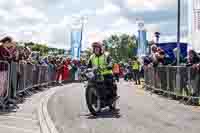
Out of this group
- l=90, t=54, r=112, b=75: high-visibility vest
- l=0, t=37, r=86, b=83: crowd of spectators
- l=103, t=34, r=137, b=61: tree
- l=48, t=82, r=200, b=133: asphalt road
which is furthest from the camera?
l=103, t=34, r=137, b=61: tree

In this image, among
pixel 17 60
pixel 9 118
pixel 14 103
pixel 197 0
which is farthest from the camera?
pixel 197 0

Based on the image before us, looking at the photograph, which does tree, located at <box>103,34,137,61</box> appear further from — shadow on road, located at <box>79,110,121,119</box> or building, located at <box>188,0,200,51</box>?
shadow on road, located at <box>79,110,121,119</box>

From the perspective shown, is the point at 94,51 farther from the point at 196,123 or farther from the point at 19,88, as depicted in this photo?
the point at 19,88

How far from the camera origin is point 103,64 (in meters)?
13.2

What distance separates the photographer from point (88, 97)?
41.3 feet

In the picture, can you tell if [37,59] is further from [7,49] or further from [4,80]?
[4,80]

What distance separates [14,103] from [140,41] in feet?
95.7

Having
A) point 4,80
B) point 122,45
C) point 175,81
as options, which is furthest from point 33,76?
point 122,45

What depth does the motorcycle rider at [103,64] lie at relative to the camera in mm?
13180

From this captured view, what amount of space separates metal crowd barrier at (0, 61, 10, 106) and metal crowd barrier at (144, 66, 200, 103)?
5.99 metres

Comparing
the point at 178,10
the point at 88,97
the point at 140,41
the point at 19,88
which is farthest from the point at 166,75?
the point at 140,41

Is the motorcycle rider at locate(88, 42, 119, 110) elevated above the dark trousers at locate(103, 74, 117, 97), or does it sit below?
above

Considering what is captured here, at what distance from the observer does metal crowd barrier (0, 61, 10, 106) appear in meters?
13.6

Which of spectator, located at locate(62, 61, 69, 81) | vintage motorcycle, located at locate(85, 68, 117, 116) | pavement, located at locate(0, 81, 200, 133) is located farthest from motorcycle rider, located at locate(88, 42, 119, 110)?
spectator, located at locate(62, 61, 69, 81)
